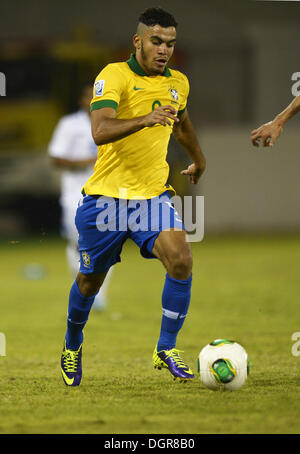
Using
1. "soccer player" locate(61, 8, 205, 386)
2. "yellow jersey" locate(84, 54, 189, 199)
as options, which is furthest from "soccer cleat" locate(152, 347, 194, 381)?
"yellow jersey" locate(84, 54, 189, 199)

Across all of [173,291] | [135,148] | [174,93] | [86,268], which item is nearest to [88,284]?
[86,268]

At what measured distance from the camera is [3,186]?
21.3m

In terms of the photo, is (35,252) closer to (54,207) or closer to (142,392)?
(54,207)

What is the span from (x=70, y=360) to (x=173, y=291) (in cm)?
89

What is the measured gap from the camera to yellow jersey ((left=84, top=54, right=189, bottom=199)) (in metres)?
6.34

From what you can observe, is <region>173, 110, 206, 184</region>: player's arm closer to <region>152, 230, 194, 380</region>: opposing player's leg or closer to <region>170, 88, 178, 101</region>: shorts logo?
<region>170, 88, 178, 101</region>: shorts logo

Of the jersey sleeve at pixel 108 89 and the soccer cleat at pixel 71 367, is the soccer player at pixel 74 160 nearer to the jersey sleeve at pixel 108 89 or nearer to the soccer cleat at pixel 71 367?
the soccer cleat at pixel 71 367

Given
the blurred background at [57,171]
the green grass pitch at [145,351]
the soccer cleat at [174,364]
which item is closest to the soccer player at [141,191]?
the soccer cleat at [174,364]

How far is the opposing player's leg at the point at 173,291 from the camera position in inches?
241

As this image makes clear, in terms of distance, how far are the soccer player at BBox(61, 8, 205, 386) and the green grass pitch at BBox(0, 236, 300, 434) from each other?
46 centimetres

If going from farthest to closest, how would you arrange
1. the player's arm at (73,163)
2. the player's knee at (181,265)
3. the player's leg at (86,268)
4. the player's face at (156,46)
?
1. the player's arm at (73,163)
2. the player's leg at (86,268)
3. the player's face at (156,46)
4. the player's knee at (181,265)

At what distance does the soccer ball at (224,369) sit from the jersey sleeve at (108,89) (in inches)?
67.4
